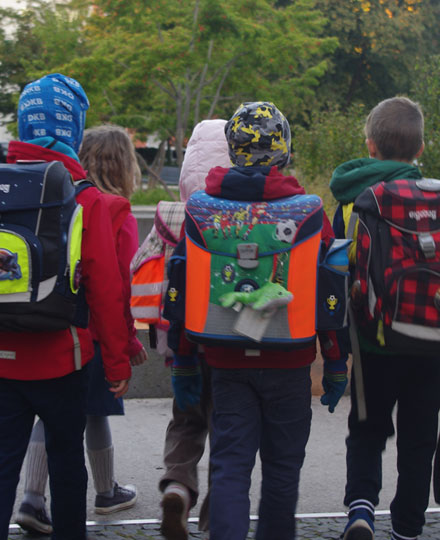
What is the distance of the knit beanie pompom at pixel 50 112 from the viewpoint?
3.06m

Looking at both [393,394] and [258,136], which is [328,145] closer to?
[393,394]

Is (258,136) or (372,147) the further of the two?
(372,147)

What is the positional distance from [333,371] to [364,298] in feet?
1.07

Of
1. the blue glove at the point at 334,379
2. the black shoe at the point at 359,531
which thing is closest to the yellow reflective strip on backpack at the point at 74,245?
the blue glove at the point at 334,379

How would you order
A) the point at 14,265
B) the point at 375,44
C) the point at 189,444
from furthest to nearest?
the point at 375,44 < the point at 189,444 < the point at 14,265

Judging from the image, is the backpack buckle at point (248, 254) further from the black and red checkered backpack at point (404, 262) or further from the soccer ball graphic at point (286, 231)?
the black and red checkered backpack at point (404, 262)

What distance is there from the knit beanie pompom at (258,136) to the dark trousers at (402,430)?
97 cm

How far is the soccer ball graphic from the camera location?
2.72 metres

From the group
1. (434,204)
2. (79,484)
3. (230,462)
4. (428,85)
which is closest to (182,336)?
(230,462)

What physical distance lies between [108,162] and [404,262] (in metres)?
1.61

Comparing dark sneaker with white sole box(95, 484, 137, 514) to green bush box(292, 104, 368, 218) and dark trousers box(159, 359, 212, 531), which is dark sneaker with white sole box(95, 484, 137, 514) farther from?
green bush box(292, 104, 368, 218)

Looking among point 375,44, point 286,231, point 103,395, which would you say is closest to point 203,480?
point 103,395

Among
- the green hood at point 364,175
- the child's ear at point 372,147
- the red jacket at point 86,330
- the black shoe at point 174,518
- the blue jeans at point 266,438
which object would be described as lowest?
the black shoe at point 174,518

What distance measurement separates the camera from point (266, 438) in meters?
2.90
